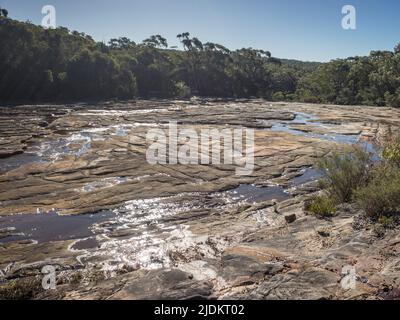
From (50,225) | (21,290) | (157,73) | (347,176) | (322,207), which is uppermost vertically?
(157,73)

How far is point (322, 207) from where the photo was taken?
1158 centimetres

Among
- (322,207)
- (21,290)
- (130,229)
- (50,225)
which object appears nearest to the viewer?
(21,290)

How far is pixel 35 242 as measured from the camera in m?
11.4

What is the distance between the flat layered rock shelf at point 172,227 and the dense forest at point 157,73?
98.8 feet

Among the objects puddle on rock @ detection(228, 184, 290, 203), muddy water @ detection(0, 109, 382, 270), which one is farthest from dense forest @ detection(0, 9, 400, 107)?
puddle on rock @ detection(228, 184, 290, 203)

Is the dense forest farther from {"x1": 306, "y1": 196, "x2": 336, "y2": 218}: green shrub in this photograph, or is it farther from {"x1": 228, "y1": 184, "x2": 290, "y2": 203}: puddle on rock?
{"x1": 306, "y1": 196, "x2": 336, "y2": 218}: green shrub

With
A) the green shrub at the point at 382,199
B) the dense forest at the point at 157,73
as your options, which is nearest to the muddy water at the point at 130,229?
the green shrub at the point at 382,199

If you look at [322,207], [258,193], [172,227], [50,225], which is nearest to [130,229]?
[172,227]

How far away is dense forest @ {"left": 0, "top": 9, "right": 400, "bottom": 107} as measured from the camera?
54062mm

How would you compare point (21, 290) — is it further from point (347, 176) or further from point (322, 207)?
point (347, 176)

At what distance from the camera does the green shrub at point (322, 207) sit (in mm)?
11312

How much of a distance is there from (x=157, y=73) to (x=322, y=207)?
67.6 metres

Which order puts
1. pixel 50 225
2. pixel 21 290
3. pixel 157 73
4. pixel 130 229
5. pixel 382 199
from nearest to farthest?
pixel 21 290, pixel 382 199, pixel 130 229, pixel 50 225, pixel 157 73
